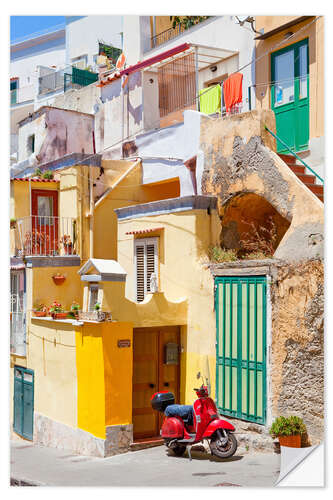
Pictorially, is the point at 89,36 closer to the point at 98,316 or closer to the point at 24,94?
the point at 24,94

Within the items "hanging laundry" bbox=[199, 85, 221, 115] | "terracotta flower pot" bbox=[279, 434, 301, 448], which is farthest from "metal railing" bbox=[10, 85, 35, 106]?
"terracotta flower pot" bbox=[279, 434, 301, 448]

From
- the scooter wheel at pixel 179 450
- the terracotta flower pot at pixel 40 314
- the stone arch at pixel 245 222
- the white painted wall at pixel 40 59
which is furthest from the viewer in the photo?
the white painted wall at pixel 40 59

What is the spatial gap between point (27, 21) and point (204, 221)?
4482mm

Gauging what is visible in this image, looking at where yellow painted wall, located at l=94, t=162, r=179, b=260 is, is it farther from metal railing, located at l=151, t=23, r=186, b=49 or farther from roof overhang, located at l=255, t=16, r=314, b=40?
metal railing, located at l=151, t=23, r=186, b=49

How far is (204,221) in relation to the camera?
12000 millimetres

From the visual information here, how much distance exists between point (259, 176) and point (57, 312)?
4864 mm

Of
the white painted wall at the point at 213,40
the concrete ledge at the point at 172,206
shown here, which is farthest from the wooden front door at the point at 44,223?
Result: the white painted wall at the point at 213,40

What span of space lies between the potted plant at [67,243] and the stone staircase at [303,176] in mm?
5757

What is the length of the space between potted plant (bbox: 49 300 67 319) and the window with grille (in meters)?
1.52

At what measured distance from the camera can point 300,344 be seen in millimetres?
9898

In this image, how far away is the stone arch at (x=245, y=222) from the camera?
11906 mm

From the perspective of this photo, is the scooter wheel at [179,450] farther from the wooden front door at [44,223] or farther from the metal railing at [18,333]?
the wooden front door at [44,223]
